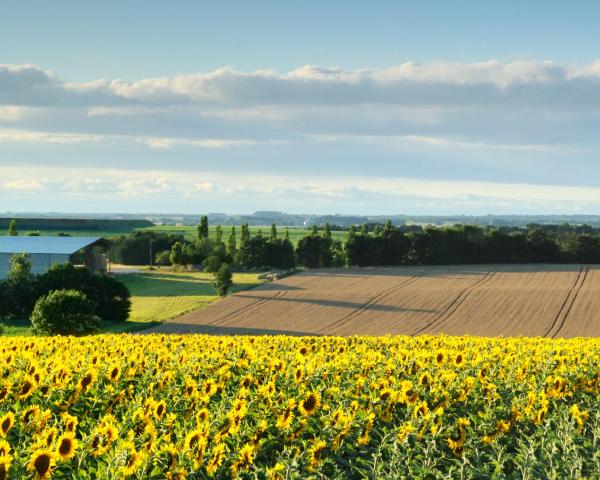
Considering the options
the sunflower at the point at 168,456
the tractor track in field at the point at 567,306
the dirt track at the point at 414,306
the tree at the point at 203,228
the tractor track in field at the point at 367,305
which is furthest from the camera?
the tree at the point at 203,228

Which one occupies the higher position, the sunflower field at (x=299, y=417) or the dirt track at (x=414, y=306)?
the sunflower field at (x=299, y=417)

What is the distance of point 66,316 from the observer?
47.0m

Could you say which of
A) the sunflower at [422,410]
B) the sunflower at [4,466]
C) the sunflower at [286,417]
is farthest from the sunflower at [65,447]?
the sunflower at [422,410]

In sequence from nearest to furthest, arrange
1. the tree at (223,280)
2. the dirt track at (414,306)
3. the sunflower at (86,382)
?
the sunflower at (86,382)
the dirt track at (414,306)
the tree at (223,280)

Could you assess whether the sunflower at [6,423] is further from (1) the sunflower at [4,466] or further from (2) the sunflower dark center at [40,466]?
(1) the sunflower at [4,466]

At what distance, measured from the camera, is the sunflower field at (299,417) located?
7.96 meters

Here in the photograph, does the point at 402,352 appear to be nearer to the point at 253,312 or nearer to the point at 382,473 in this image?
the point at 382,473

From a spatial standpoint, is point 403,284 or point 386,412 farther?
point 403,284

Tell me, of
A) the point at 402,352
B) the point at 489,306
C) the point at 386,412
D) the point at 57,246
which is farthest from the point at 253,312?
the point at 386,412

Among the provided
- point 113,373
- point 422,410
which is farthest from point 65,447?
point 422,410

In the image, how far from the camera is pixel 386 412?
33.8ft

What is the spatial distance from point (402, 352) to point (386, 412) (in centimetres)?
493

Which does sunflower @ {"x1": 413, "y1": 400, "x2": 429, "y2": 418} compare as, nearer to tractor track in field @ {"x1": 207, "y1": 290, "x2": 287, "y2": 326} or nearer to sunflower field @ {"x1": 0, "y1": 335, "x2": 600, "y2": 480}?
sunflower field @ {"x1": 0, "y1": 335, "x2": 600, "y2": 480}

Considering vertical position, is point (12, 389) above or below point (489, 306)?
above
